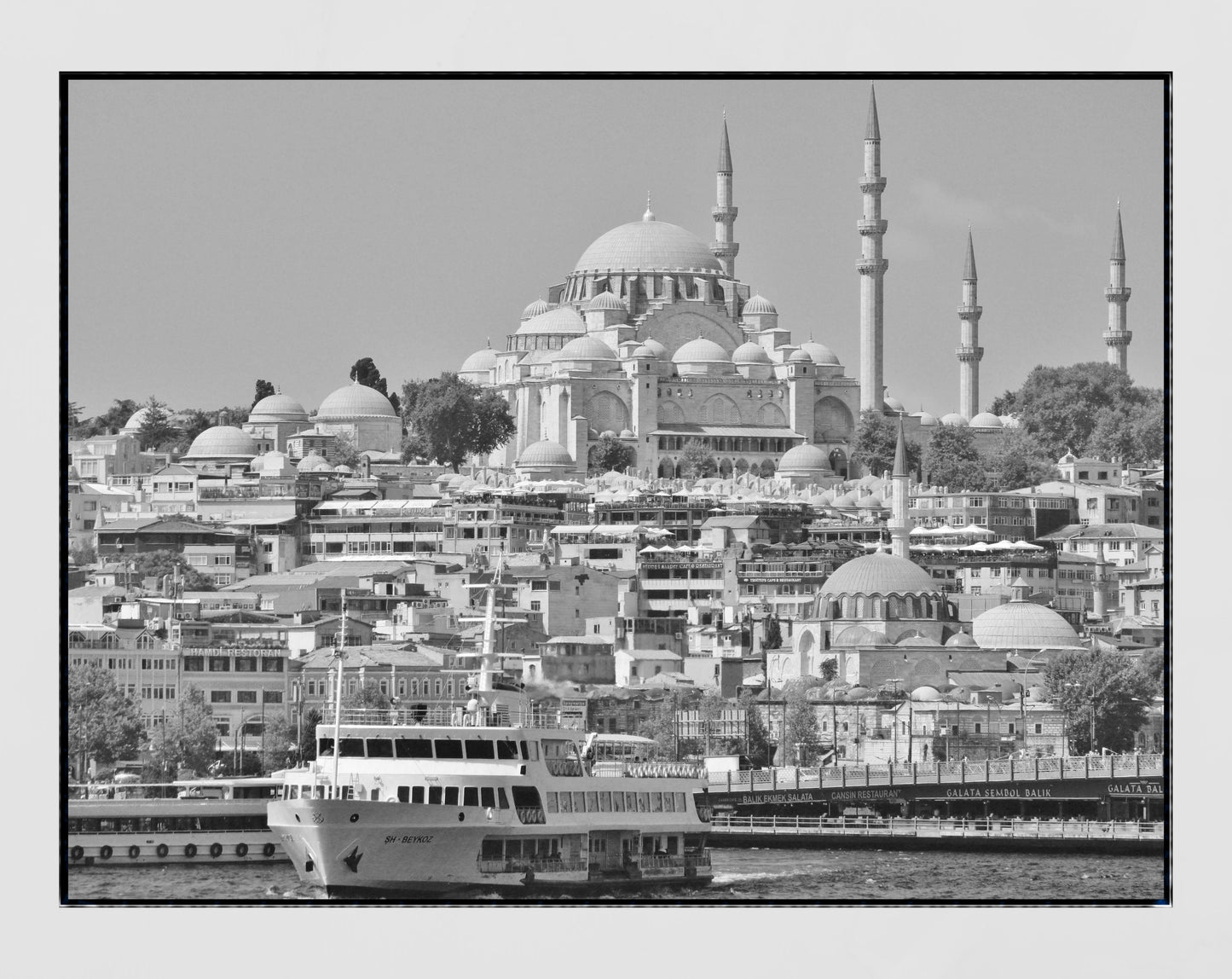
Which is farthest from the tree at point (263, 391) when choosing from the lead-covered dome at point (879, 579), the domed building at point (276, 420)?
the lead-covered dome at point (879, 579)

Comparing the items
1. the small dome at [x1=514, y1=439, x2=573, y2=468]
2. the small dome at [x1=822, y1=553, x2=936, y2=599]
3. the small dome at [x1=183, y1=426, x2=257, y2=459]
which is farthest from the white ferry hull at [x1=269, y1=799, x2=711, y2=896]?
the small dome at [x1=514, y1=439, x2=573, y2=468]

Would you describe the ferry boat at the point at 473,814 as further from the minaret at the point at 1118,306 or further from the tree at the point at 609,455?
the tree at the point at 609,455

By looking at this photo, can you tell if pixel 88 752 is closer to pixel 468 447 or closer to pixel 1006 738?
pixel 1006 738

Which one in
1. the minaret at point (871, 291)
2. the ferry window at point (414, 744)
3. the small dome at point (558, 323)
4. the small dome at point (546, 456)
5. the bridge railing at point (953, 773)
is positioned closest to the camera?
the ferry window at point (414, 744)

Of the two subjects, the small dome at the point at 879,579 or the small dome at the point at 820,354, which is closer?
the small dome at the point at 879,579

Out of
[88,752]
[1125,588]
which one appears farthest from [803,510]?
[88,752]

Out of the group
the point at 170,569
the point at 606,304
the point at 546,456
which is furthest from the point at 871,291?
the point at 170,569

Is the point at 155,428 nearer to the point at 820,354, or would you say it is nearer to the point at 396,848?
the point at 820,354
